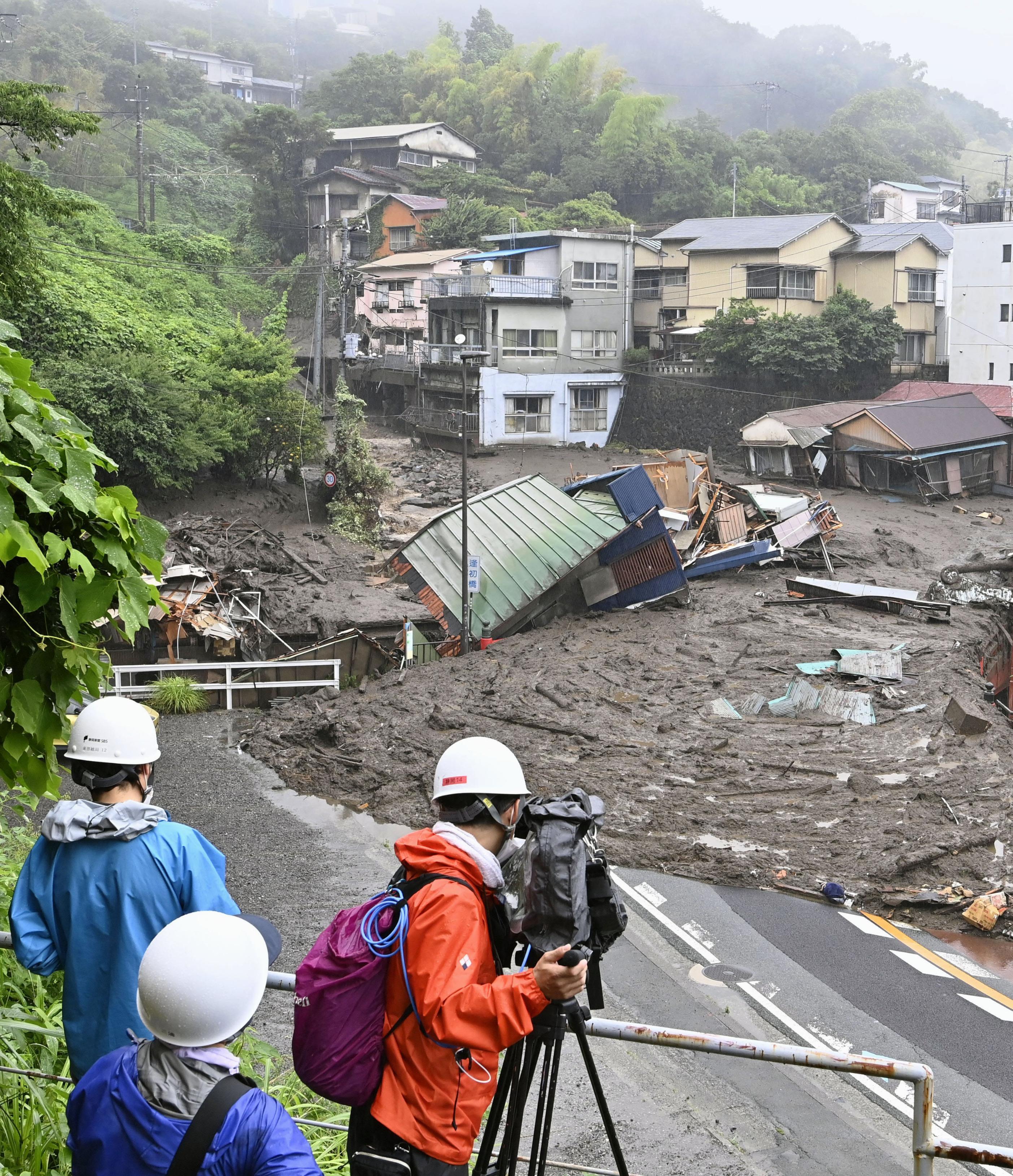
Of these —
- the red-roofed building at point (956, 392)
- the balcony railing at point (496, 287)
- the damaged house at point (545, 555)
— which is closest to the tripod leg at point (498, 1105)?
the damaged house at point (545, 555)

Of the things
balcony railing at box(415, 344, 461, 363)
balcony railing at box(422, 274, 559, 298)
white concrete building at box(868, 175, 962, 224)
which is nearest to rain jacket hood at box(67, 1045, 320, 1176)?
balcony railing at box(422, 274, 559, 298)

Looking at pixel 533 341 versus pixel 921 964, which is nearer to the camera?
pixel 921 964

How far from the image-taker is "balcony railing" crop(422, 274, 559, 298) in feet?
141

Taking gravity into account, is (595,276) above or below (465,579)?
above

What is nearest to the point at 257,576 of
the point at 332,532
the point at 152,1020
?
the point at 332,532

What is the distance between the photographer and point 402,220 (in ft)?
177

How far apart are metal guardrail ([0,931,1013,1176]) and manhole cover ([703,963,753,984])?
7354mm

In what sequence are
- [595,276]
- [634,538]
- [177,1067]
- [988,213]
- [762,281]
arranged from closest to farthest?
[177,1067]
[634,538]
[762,281]
[595,276]
[988,213]

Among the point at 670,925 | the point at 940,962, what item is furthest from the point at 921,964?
the point at 670,925

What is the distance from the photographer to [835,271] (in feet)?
148

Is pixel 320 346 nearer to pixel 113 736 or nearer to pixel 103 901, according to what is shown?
pixel 113 736

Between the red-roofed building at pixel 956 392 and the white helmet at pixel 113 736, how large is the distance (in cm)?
4070

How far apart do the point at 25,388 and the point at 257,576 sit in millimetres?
22911

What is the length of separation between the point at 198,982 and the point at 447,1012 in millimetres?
671
